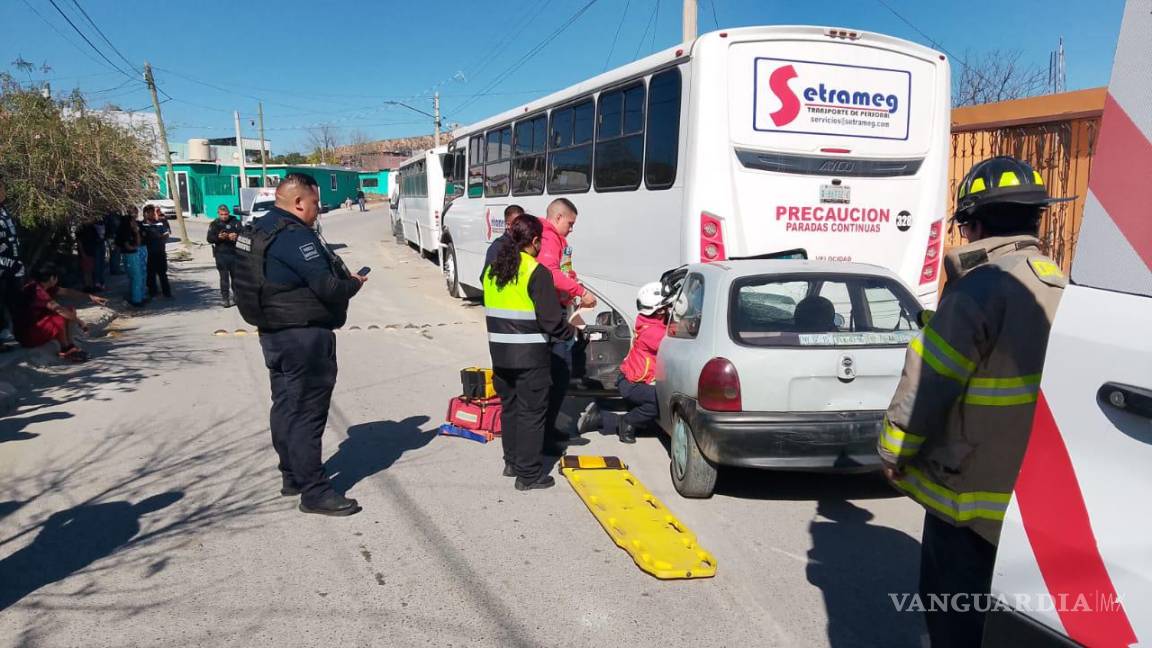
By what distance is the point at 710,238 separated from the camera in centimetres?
735

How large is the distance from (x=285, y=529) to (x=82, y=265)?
11.6 metres

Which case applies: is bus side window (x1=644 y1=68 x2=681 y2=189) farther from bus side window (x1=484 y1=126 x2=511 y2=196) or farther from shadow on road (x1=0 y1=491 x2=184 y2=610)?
Answer: shadow on road (x1=0 y1=491 x2=184 y2=610)

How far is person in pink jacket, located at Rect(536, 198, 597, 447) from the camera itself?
582 cm

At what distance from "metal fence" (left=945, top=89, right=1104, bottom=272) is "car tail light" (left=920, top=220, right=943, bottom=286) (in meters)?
1.93

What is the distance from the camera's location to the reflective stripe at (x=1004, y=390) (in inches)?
86.8

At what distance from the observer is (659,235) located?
804 centimetres

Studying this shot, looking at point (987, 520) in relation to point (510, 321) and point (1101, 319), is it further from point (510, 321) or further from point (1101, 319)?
point (510, 321)

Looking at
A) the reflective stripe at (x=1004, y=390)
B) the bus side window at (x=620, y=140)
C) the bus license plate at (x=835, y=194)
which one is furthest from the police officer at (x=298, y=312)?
the bus license plate at (x=835, y=194)

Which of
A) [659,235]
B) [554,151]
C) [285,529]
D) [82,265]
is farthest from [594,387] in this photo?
[82,265]

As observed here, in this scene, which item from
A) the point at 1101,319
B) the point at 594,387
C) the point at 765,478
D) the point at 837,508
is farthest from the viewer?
the point at 594,387

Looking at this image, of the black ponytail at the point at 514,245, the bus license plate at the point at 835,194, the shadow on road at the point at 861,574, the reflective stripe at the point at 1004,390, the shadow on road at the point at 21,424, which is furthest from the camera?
the bus license plate at the point at 835,194

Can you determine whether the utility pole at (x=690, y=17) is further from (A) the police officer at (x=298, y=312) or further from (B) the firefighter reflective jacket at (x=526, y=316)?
(A) the police officer at (x=298, y=312)

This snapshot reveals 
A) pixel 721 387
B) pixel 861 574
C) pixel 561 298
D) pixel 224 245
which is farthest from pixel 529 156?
pixel 861 574

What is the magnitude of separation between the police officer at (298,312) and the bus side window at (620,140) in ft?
14.2
